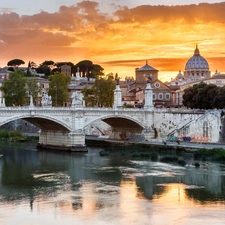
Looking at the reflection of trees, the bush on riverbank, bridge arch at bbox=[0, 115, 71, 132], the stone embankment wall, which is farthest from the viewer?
the stone embankment wall

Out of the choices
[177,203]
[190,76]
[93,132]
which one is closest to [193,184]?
[177,203]

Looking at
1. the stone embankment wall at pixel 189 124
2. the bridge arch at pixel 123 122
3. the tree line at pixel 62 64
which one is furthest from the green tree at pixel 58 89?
the tree line at pixel 62 64

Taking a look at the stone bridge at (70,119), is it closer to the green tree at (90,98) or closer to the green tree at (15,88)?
the green tree at (15,88)

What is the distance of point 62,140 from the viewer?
3064cm

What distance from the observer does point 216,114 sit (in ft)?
99.8

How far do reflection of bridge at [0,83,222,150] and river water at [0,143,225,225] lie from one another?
113 inches

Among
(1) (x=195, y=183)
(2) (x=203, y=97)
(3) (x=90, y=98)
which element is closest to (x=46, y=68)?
(3) (x=90, y=98)

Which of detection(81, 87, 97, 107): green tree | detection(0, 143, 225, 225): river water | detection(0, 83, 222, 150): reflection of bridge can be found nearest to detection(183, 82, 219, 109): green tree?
detection(0, 83, 222, 150): reflection of bridge

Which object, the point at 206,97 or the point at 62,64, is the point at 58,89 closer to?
the point at 206,97

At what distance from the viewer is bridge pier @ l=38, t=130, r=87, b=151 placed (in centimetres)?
2964

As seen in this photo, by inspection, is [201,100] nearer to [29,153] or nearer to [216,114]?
[216,114]

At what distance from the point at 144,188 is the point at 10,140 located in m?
19.5

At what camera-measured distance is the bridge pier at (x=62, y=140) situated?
29641 millimetres

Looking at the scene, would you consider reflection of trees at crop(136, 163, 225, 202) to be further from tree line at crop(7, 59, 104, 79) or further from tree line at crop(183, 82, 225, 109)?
tree line at crop(7, 59, 104, 79)
